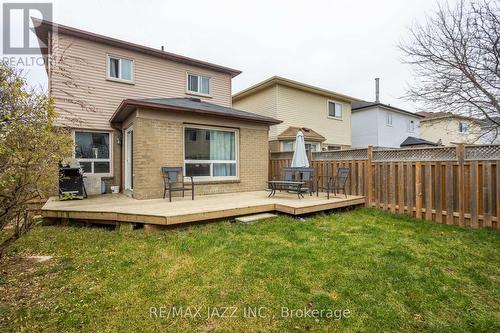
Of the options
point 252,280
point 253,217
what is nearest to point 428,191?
point 253,217

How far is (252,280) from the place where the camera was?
129 inches

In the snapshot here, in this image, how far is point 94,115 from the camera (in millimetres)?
10062

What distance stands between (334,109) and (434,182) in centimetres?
1249

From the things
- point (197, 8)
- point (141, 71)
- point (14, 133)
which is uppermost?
point (197, 8)

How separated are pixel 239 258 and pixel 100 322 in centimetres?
200

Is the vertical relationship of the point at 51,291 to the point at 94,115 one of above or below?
below

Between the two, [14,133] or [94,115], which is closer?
[14,133]

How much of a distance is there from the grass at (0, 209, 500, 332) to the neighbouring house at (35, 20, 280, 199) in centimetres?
332

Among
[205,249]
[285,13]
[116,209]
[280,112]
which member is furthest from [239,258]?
[285,13]

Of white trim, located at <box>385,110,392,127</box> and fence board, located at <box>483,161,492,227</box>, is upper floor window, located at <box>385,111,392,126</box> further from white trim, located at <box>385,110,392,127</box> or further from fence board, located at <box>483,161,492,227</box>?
fence board, located at <box>483,161,492,227</box>

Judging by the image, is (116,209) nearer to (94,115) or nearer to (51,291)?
(51,291)

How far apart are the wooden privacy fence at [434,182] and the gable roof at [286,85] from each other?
7.71m

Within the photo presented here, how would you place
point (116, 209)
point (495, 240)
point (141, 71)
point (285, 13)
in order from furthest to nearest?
point (285, 13)
point (141, 71)
point (116, 209)
point (495, 240)

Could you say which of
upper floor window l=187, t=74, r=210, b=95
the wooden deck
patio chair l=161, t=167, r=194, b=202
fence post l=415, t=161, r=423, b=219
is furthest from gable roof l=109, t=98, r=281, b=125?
fence post l=415, t=161, r=423, b=219
